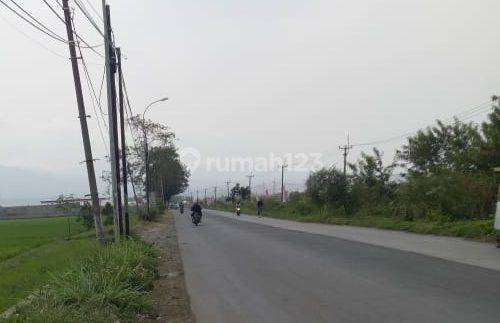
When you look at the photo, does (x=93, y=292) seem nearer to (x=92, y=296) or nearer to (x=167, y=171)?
(x=92, y=296)

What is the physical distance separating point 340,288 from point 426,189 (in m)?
20.5

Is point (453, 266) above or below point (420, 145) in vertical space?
below

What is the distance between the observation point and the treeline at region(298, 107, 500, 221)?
84.3 ft

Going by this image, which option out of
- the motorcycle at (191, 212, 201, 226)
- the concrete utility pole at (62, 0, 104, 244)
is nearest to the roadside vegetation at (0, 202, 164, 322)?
the concrete utility pole at (62, 0, 104, 244)

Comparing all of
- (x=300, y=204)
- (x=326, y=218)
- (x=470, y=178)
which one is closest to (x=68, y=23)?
(x=470, y=178)

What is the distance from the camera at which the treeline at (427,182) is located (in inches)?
1011

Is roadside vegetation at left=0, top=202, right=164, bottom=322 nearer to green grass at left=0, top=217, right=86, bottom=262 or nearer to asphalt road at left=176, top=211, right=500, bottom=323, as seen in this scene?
asphalt road at left=176, top=211, right=500, bottom=323

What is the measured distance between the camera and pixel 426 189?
2927 cm

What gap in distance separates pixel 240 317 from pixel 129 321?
5.00 ft

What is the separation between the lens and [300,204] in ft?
165

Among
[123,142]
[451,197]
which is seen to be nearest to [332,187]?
[451,197]

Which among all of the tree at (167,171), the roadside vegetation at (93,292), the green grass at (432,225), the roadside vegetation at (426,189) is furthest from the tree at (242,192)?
the roadside vegetation at (93,292)

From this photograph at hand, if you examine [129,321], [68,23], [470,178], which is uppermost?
[68,23]

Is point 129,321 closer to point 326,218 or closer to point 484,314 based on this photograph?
point 484,314
